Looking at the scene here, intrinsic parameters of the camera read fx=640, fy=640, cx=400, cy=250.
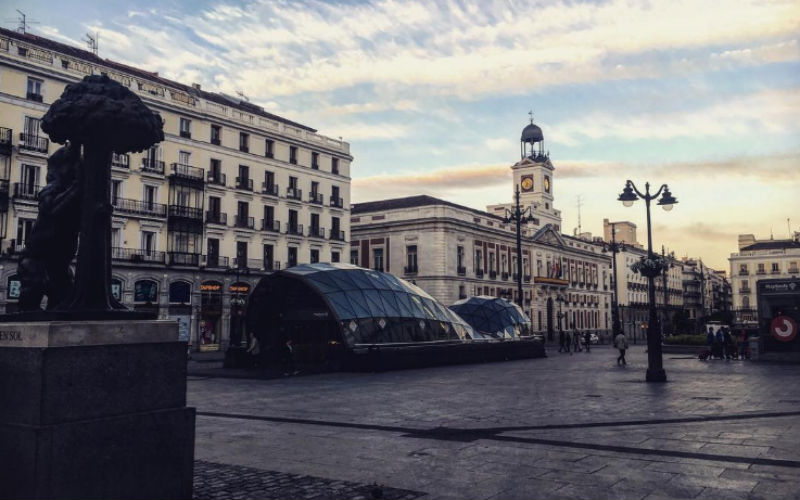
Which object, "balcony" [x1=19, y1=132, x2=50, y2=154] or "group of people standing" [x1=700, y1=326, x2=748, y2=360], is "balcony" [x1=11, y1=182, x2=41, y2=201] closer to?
"balcony" [x1=19, y1=132, x2=50, y2=154]

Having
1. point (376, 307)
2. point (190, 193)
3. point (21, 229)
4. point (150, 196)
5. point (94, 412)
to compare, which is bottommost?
point (94, 412)

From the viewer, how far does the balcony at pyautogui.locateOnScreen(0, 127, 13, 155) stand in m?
39.2

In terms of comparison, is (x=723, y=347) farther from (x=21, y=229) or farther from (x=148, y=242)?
(x=21, y=229)

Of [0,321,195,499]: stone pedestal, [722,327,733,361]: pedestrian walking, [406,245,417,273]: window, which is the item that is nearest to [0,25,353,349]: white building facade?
[406,245,417,273]: window

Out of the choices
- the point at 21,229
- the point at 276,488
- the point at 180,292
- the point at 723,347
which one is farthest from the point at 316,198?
the point at 276,488

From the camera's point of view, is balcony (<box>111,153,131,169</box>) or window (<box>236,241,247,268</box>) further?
window (<box>236,241,247,268</box>)

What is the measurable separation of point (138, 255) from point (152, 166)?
272 inches

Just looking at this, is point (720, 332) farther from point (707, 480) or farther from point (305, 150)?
point (305, 150)

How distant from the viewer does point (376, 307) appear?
29922mm

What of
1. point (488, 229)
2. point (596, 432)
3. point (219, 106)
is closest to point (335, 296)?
point (596, 432)

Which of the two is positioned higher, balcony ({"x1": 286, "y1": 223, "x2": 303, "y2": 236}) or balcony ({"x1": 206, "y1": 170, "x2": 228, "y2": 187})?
balcony ({"x1": 206, "y1": 170, "x2": 228, "y2": 187})

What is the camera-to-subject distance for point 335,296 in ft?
93.5

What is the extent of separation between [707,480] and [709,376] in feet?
55.6

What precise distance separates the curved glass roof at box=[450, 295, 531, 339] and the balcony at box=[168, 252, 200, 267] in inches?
797
